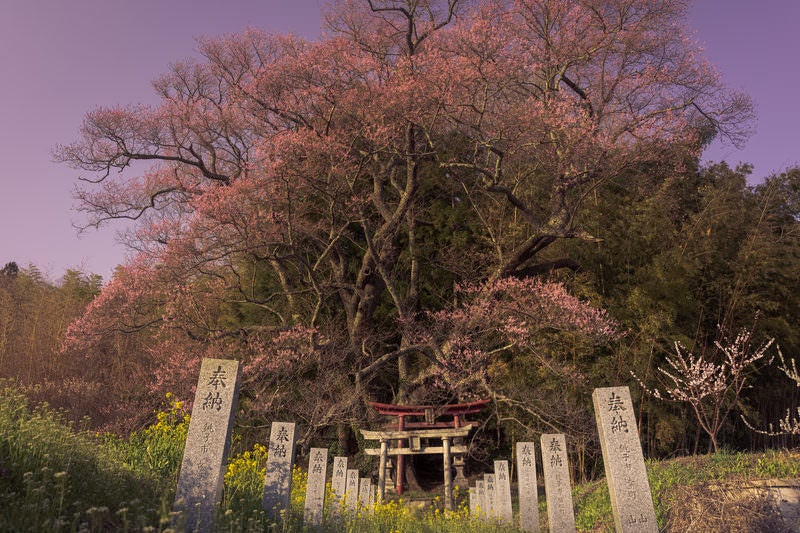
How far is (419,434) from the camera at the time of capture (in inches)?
530

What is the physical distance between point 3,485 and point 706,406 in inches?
527

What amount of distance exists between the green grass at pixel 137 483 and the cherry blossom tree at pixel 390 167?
503cm

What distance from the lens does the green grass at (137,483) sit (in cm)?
380

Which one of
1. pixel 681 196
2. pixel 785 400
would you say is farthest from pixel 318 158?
pixel 785 400

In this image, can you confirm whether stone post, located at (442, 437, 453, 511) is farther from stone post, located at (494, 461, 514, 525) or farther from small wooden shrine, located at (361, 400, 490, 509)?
stone post, located at (494, 461, 514, 525)

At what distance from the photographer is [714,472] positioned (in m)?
7.73

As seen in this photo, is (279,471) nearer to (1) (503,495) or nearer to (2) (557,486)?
(2) (557,486)

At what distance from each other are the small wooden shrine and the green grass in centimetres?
319

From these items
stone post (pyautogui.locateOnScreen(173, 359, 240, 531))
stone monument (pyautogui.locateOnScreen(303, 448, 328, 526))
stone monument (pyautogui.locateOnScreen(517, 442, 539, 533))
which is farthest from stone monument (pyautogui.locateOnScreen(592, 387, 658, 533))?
stone monument (pyautogui.locateOnScreen(303, 448, 328, 526))

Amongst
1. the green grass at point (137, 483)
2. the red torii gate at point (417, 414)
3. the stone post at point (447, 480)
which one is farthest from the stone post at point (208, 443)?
the red torii gate at point (417, 414)

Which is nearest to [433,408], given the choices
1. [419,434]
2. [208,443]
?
[419,434]

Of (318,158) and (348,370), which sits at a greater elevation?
(318,158)

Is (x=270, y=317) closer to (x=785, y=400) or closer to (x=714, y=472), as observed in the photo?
(x=714, y=472)

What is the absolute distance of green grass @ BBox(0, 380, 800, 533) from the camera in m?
3.80
